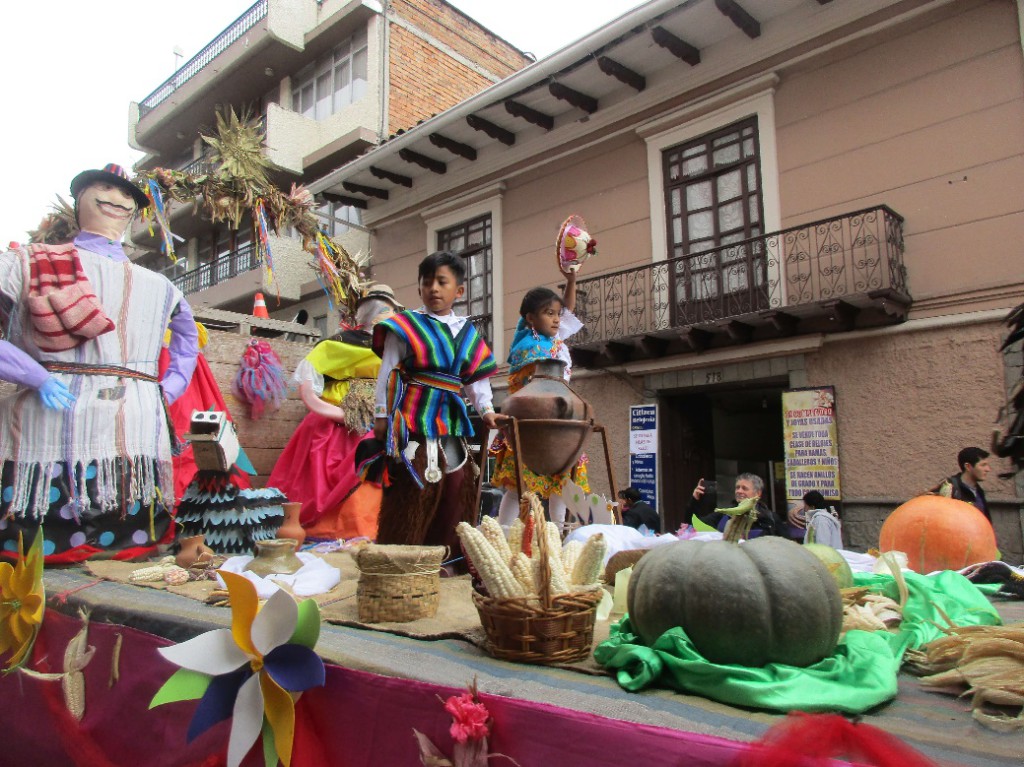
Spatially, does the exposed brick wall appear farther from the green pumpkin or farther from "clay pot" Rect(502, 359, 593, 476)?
the green pumpkin

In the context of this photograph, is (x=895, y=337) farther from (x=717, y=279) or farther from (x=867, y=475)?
(x=717, y=279)

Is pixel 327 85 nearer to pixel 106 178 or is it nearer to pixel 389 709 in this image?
pixel 106 178

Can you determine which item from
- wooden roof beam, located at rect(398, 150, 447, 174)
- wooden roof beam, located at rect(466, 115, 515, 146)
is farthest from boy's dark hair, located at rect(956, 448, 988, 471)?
wooden roof beam, located at rect(398, 150, 447, 174)

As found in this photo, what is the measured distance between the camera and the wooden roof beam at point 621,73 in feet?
30.6

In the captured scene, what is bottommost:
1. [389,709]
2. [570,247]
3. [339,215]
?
[389,709]

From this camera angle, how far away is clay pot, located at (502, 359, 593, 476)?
137 inches

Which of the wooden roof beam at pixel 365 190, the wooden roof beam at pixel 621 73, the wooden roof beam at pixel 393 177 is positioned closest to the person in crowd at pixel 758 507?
the wooden roof beam at pixel 621 73

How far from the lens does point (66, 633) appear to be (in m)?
2.62

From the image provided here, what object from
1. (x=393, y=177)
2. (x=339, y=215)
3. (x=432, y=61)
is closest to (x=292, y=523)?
(x=393, y=177)

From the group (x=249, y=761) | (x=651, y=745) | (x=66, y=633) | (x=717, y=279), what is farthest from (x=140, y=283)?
(x=717, y=279)

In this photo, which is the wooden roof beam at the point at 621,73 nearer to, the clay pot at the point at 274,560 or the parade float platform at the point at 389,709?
the clay pot at the point at 274,560

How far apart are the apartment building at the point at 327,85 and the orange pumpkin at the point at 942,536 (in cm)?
1146

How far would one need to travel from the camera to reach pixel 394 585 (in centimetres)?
229

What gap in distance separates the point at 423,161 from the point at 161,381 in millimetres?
9138
